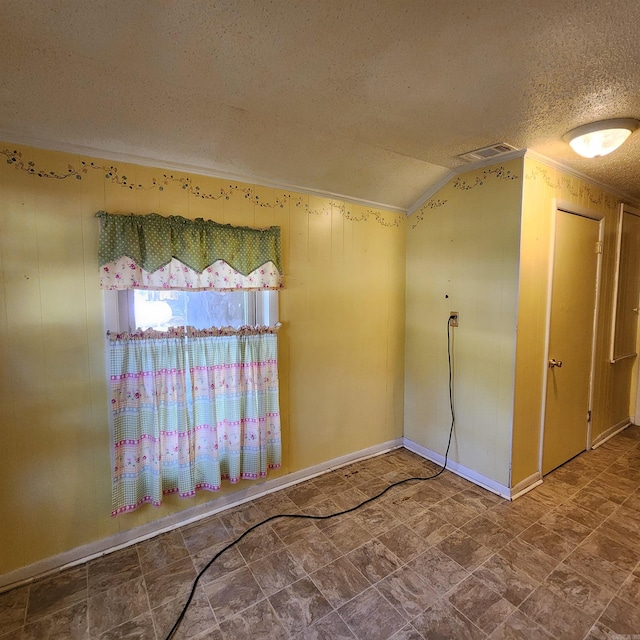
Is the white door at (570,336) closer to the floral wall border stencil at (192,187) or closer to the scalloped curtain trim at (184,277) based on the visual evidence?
the floral wall border stencil at (192,187)

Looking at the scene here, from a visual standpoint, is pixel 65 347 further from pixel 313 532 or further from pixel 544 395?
pixel 544 395

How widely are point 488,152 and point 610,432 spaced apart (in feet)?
10.2

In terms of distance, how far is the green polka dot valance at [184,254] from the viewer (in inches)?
73.2

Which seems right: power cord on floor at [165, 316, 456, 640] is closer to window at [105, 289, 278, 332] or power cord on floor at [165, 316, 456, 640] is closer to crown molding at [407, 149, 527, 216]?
crown molding at [407, 149, 527, 216]

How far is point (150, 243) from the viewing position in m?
1.94

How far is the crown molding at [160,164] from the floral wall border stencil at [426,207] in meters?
0.49

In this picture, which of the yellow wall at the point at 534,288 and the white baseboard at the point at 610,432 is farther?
the white baseboard at the point at 610,432

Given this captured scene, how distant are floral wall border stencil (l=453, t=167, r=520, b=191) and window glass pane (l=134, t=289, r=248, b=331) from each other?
1.80 meters

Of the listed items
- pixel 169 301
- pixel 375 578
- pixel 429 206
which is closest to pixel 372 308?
pixel 429 206

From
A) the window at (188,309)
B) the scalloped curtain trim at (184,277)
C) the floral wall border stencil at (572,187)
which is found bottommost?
the window at (188,309)

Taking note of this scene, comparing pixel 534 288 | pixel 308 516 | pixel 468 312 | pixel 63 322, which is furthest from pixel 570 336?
pixel 63 322

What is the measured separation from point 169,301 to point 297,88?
134 cm

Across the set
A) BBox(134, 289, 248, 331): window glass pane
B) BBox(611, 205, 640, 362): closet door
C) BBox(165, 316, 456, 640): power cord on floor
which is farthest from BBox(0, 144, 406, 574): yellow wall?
BBox(611, 205, 640, 362): closet door

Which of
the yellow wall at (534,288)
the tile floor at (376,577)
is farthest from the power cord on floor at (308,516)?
the yellow wall at (534,288)
